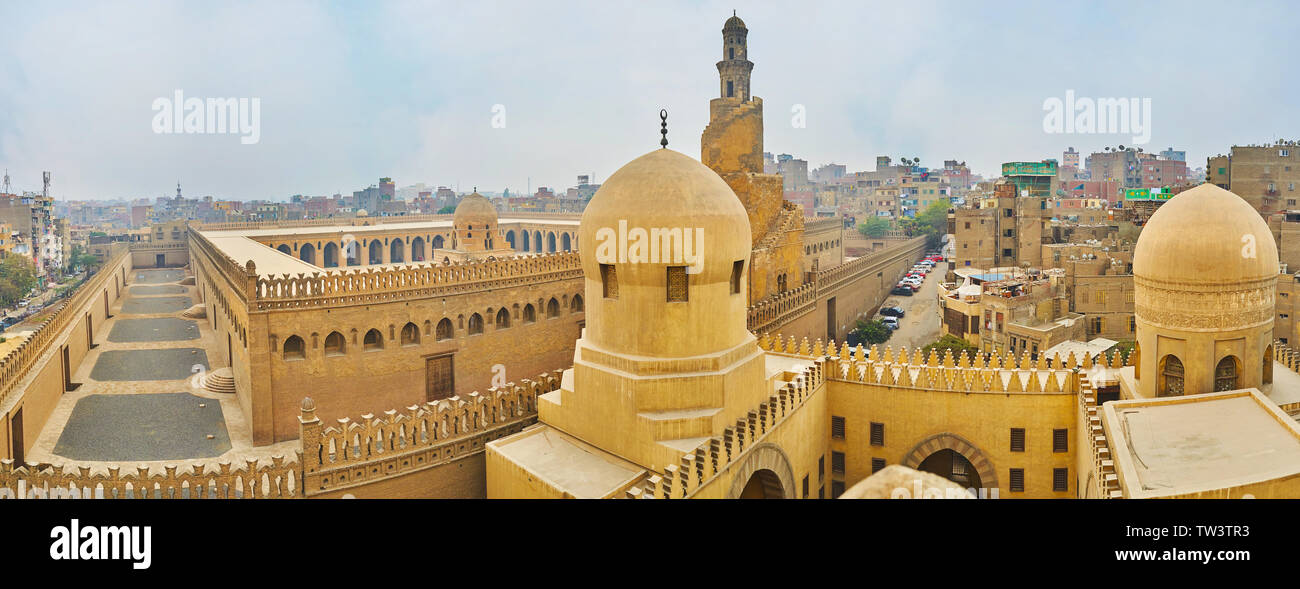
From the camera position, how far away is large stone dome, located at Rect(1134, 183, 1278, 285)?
16406 millimetres

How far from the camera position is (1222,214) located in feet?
54.2

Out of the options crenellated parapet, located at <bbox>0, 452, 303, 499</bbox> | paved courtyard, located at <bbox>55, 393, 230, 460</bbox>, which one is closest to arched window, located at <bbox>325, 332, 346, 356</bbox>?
paved courtyard, located at <bbox>55, 393, 230, 460</bbox>

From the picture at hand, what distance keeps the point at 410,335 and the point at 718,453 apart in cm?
1694

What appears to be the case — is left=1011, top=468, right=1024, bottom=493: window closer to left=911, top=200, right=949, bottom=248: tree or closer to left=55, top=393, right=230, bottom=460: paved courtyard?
left=55, top=393, right=230, bottom=460: paved courtyard

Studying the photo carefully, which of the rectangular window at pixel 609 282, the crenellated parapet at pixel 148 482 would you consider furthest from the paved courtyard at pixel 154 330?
the rectangular window at pixel 609 282

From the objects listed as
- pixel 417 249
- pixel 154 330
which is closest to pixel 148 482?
pixel 154 330

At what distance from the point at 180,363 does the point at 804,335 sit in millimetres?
25645

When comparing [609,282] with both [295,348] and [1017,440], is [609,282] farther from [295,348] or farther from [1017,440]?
[295,348]

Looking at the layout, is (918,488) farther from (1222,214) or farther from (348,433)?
(1222,214)

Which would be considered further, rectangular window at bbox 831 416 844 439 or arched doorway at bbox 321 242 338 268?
arched doorway at bbox 321 242 338 268

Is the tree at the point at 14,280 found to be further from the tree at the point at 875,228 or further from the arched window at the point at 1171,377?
the tree at the point at 875,228

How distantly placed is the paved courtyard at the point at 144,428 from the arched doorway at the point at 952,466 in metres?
19.1

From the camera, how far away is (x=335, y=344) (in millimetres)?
26406

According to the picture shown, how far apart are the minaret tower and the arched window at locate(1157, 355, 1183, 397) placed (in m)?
20.6
